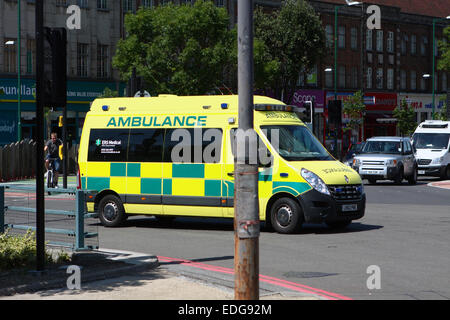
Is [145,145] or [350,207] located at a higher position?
[145,145]

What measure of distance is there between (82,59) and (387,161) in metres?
24.2

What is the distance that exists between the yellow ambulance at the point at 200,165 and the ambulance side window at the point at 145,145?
0.02 metres

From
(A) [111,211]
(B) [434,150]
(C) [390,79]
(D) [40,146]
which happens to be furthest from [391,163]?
(C) [390,79]

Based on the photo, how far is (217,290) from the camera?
861 cm

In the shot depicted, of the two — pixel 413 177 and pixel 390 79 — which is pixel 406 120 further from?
pixel 413 177

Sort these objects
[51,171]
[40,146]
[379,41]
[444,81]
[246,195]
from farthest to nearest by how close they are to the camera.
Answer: [444,81], [379,41], [51,171], [40,146], [246,195]

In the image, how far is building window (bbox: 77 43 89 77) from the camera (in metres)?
48.5

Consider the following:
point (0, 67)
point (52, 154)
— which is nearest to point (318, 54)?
point (0, 67)

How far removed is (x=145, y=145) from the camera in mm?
15797

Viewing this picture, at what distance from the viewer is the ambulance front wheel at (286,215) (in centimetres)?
1425

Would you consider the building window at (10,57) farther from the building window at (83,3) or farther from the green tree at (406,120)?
the green tree at (406,120)

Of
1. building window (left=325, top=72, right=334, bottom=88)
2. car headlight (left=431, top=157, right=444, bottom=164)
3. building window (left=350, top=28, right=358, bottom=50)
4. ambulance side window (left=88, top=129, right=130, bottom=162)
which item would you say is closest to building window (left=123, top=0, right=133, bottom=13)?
building window (left=325, top=72, right=334, bottom=88)

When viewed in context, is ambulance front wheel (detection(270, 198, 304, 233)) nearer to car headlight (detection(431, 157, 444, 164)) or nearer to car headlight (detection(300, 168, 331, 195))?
car headlight (detection(300, 168, 331, 195))

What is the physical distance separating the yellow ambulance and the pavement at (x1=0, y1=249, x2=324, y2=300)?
3.94 meters
